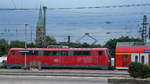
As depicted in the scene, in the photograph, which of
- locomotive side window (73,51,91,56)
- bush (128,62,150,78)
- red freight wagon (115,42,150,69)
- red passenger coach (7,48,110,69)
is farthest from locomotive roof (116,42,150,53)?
bush (128,62,150,78)

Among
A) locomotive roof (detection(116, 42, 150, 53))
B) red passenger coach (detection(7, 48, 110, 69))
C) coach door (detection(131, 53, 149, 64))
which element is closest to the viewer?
coach door (detection(131, 53, 149, 64))

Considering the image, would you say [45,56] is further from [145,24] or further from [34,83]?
[145,24]

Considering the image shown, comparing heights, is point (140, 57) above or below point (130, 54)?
below

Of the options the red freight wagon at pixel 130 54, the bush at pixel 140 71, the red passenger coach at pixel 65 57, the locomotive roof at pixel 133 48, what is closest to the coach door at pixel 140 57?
the red freight wagon at pixel 130 54

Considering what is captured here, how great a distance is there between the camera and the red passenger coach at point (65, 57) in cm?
3425

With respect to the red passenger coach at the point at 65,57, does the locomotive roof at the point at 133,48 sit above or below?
above

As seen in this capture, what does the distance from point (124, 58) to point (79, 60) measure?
611 cm

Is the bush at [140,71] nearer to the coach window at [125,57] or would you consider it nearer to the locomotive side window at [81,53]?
the coach window at [125,57]

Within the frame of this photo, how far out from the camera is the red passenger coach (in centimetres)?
3425

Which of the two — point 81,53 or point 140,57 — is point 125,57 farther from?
point 81,53

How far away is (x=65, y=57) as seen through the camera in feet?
116

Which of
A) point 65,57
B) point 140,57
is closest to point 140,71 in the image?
point 140,57

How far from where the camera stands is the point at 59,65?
117ft

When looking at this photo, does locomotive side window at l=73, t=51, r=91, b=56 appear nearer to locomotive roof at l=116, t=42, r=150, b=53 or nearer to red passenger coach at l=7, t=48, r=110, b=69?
red passenger coach at l=7, t=48, r=110, b=69
